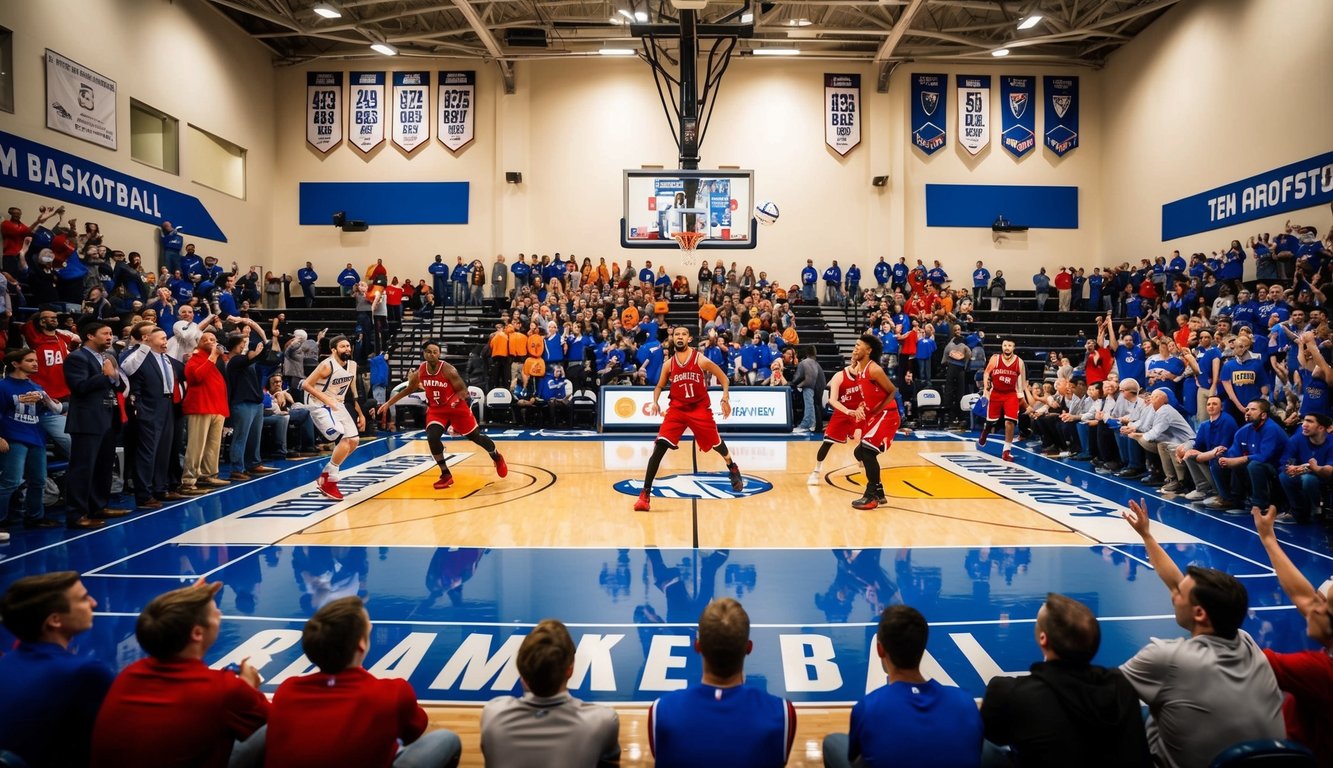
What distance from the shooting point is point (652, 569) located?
644 cm

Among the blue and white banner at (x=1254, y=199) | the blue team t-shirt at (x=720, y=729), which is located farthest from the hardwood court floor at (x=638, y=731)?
the blue and white banner at (x=1254, y=199)

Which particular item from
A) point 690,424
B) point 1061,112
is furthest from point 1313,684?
point 1061,112

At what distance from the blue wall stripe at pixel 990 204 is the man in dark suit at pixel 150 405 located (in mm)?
23894

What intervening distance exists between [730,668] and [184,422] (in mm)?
9711

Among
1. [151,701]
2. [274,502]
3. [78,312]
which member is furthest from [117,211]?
[151,701]

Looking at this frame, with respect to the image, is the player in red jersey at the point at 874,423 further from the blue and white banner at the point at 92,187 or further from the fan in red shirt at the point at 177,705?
the blue and white banner at the point at 92,187

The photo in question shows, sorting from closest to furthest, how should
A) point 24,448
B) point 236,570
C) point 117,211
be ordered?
point 236,570 → point 24,448 → point 117,211

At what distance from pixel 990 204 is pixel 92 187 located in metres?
25.5

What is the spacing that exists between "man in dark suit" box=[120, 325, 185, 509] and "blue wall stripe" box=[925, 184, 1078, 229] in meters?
Result: 23.9

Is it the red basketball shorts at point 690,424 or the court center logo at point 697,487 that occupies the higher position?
→ the red basketball shorts at point 690,424

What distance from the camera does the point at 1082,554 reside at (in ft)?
22.9

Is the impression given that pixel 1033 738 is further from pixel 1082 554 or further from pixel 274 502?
pixel 274 502

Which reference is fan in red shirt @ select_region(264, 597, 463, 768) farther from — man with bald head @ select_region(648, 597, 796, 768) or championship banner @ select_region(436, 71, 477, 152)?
championship banner @ select_region(436, 71, 477, 152)

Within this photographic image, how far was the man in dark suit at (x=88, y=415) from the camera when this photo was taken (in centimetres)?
771
